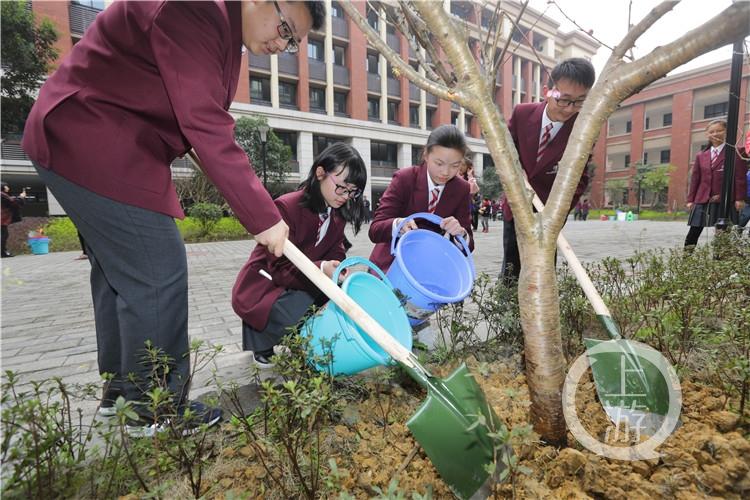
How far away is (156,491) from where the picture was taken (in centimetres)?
88

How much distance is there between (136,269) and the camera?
1442mm

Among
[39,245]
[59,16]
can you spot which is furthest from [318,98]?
[39,245]

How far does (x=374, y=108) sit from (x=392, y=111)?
1458mm

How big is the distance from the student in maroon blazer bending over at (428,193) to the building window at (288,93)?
22278mm

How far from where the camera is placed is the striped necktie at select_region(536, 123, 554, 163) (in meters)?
2.63

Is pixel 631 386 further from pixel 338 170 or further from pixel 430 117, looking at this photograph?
pixel 430 117

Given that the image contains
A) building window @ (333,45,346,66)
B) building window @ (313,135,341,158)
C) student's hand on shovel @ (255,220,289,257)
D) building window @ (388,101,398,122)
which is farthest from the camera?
building window @ (388,101,398,122)

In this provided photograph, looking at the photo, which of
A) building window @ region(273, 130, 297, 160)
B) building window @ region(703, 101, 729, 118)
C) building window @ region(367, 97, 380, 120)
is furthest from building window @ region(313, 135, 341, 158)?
building window @ region(703, 101, 729, 118)

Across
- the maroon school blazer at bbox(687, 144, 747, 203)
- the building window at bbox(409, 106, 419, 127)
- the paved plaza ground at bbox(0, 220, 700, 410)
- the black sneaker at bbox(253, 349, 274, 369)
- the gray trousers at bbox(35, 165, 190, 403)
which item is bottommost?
the paved plaza ground at bbox(0, 220, 700, 410)

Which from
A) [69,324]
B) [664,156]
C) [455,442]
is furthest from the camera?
[664,156]

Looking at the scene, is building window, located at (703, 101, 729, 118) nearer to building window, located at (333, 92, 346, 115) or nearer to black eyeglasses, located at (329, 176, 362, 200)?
building window, located at (333, 92, 346, 115)

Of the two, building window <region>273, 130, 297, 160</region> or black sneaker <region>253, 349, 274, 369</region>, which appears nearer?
black sneaker <region>253, 349, 274, 369</region>

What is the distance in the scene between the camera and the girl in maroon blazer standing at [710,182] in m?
4.92

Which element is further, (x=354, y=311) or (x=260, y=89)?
(x=260, y=89)
